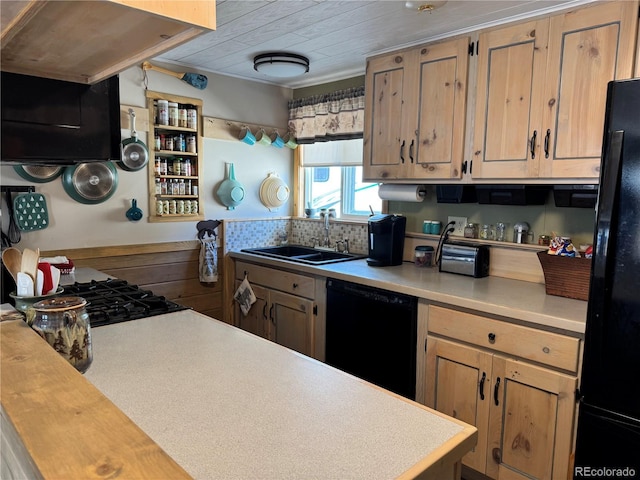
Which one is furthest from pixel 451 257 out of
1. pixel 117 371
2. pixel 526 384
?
pixel 117 371

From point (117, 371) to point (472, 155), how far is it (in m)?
1.96

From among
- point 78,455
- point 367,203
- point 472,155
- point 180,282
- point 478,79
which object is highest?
point 478,79

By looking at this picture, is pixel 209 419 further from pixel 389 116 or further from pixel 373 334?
pixel 389 116

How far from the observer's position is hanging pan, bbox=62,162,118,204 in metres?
2.69

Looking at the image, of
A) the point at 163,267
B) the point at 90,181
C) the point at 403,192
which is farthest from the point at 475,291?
the point at 90,181

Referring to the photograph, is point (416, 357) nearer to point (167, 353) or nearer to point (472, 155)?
point (472, 155)

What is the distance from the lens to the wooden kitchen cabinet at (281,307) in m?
2.86

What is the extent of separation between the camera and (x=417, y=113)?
2621mm

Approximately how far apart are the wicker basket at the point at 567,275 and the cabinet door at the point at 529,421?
1.42 feet

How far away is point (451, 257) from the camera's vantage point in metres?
2.59

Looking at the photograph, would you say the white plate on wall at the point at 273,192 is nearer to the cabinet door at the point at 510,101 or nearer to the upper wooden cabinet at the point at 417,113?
the upper wooden cabinet at the point at 417,113

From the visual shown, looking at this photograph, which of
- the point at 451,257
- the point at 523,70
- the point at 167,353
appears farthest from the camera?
the point at 451,257

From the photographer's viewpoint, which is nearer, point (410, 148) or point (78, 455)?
point (78, 455)

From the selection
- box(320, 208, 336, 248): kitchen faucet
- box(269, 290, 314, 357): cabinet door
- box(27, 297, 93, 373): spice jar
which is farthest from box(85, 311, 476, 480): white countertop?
box(320, 208, 336, 248): kitchen faucet
